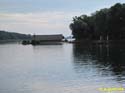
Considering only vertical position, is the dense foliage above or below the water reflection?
above

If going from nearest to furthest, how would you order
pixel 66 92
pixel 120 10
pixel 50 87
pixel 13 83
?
1. pixel 66 92
2. pixel 50 87
3. pixel 13 83
4. pixel 120 10

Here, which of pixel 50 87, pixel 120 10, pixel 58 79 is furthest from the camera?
pixel 120 10

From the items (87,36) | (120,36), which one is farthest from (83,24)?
(120,36)

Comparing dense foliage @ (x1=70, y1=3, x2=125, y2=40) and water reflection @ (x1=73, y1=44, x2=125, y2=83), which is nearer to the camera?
water reflection @ (x1=73, y1=44, x2=125, y2=83)

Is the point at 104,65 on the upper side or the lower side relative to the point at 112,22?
lower

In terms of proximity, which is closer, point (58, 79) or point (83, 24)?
point (58, 79)

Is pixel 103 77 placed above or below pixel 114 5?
below

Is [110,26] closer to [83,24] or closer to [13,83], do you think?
[83,24]

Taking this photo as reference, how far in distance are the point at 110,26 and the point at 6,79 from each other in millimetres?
115908

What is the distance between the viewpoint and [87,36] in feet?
648

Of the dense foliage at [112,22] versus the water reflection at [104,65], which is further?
the dense foliage at [112,22]

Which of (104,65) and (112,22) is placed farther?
(112,22)

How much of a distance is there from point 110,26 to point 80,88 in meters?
123

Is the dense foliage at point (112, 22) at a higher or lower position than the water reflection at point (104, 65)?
higher
